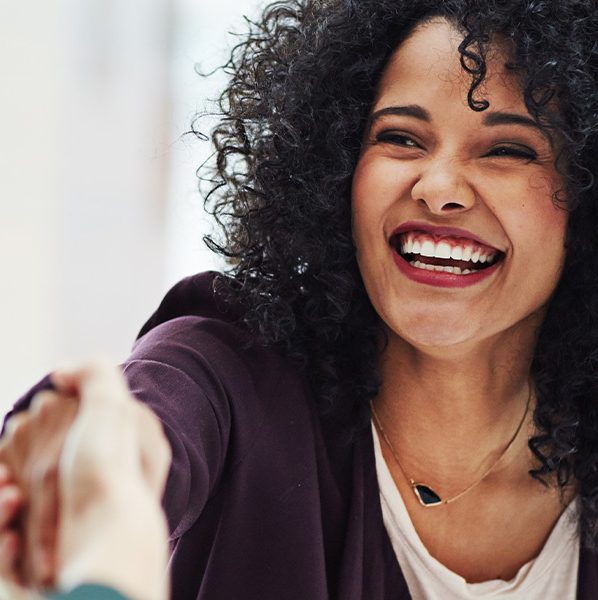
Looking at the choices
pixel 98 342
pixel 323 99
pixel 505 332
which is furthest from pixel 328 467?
pixel 98 342

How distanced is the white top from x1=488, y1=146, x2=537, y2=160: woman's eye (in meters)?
0.39

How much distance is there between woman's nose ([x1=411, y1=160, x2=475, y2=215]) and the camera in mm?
1225

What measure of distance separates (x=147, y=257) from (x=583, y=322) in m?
2.06

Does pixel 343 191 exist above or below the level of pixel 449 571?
above

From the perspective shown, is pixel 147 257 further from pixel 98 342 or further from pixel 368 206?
pixel 368 206

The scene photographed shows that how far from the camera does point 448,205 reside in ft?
4.09

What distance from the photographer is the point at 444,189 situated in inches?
48.1

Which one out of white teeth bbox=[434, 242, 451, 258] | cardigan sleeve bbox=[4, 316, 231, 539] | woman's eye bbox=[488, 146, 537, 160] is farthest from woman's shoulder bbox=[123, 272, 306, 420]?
woman's eye bbox=[488, 146, 537, 160]

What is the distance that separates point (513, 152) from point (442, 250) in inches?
5.6

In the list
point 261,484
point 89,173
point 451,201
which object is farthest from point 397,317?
point 89,173

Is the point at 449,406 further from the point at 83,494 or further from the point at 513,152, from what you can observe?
the point at 83,494

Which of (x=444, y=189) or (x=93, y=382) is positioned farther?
(x=444, y=189)

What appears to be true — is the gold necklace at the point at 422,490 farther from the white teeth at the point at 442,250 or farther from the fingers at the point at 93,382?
the fingers at the point at 93,382

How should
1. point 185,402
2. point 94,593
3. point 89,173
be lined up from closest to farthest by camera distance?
point 94,593 < point 185,402 < point 89,173
